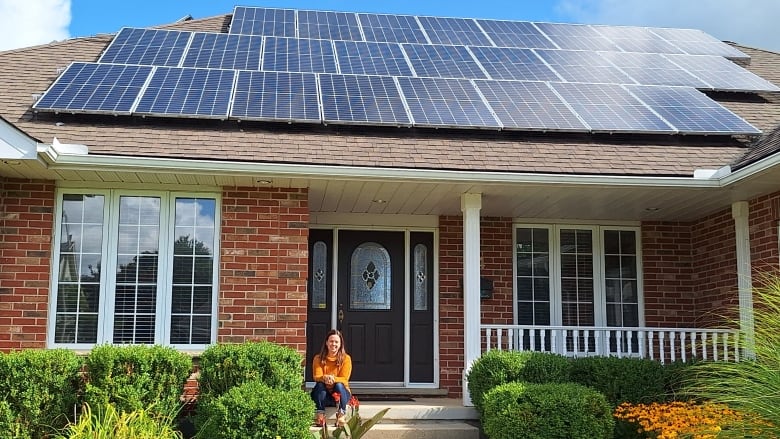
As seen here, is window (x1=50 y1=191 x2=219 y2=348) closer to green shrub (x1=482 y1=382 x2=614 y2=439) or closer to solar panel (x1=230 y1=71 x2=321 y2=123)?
solar panel (x1=230 y1=71 x2=321 y2=123)

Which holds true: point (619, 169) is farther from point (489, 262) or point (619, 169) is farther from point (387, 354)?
point (387, 354)

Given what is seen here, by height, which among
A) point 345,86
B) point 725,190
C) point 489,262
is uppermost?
point 345,86

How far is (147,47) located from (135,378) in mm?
5227

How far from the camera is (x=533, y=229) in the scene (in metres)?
10.5

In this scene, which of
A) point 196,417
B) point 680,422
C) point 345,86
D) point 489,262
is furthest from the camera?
point 489,262

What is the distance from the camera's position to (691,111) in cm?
967

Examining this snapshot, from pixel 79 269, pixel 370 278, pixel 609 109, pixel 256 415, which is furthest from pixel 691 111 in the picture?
pixel 79 269

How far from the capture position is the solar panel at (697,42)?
12.5 meters

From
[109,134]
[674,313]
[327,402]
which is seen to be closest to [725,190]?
[674,313]

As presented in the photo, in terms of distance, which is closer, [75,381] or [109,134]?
[75,381]

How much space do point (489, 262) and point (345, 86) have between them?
3.00 meters

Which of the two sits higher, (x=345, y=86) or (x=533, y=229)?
(x=345, y=86)

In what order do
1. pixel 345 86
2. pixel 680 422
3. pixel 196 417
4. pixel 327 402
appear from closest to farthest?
pixel 680 422, pixel 196 417, pixel 327 402, pixel 345 86

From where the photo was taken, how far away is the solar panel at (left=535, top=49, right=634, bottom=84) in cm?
1074
